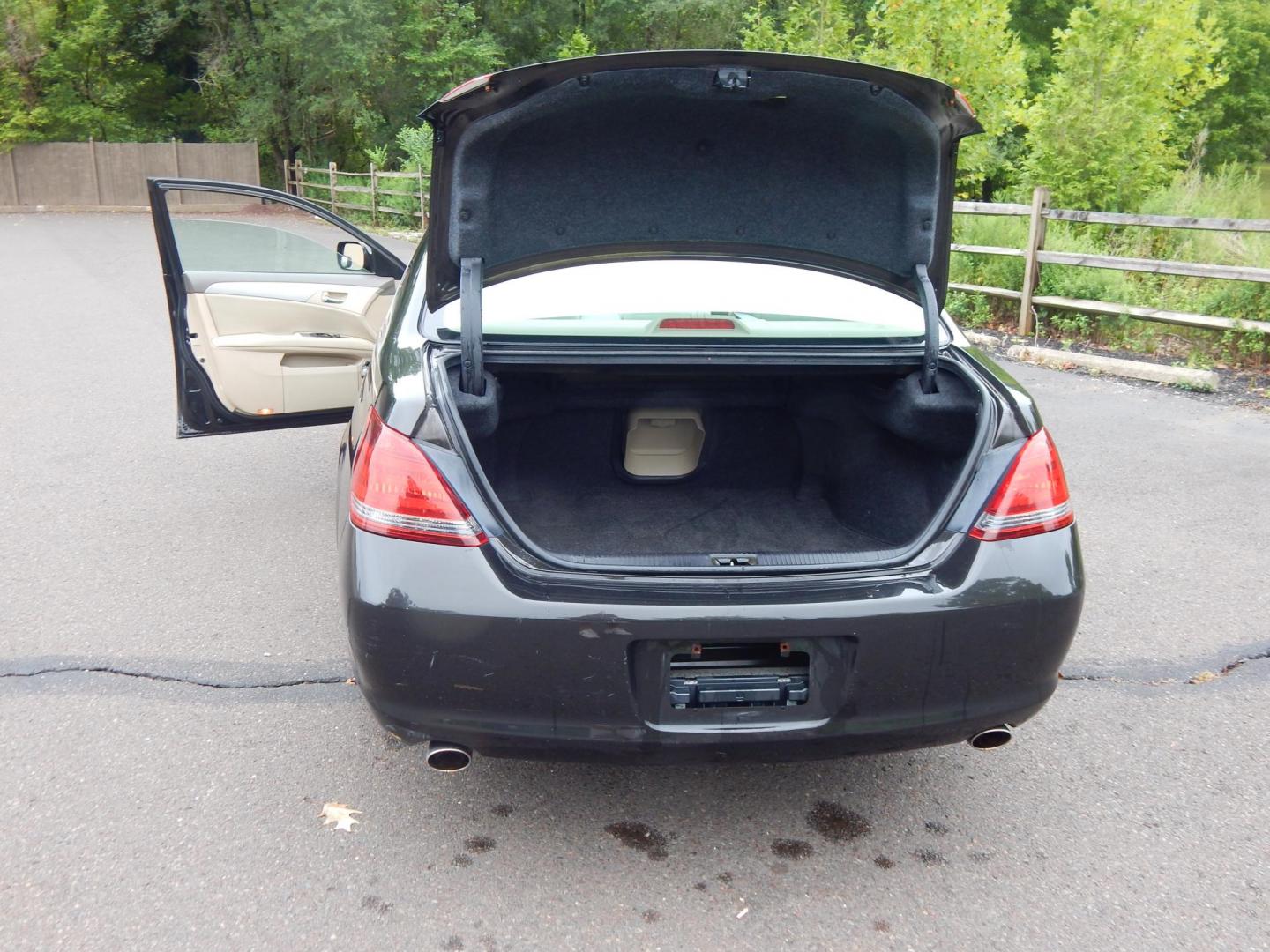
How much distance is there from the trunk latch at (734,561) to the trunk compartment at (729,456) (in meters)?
0.68

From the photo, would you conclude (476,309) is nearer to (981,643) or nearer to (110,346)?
(981,643)

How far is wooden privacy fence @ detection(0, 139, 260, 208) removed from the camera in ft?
102

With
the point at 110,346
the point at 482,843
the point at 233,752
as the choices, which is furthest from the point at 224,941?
the point at 110,346

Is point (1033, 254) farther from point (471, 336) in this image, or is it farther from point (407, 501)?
point (407, 501)

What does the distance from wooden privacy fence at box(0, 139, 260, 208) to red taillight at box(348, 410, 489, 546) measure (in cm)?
3228

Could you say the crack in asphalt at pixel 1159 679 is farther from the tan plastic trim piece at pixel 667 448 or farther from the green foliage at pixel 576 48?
the green foliage at pixel 576 48

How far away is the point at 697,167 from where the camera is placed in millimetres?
3211

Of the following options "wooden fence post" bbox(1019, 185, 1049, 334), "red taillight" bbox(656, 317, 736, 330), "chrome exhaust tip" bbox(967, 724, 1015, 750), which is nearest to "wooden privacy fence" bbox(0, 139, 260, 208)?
"wooden fence post" bbox(1019, 185, 1049, 334)

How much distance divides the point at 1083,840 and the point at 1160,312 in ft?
23.7

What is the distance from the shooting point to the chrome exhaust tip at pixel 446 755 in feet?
7.89

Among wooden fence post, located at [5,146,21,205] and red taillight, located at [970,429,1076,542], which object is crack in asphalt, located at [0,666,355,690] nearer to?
red taillight, located at [970,429,1076,542]

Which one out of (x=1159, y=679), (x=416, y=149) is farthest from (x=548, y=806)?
(x=416, y=149)

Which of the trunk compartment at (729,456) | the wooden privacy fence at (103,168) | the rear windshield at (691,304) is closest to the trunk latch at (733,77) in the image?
the rear windshield at (691,304)

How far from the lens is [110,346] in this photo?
9.30 m
